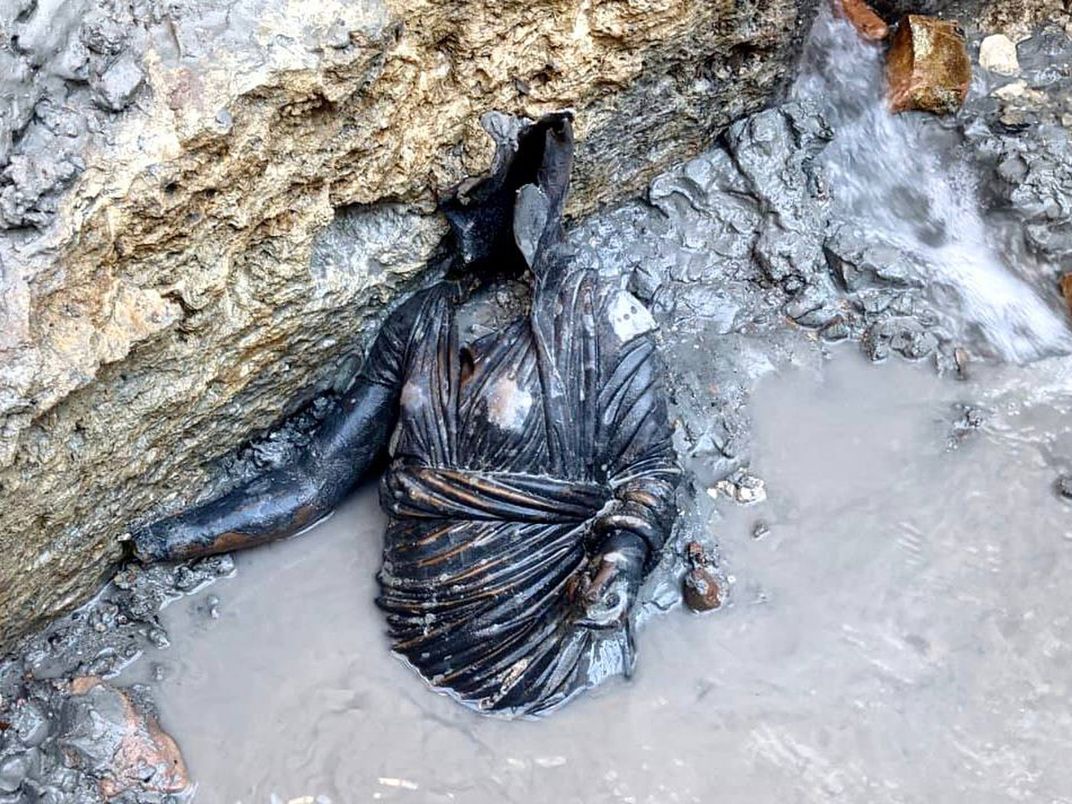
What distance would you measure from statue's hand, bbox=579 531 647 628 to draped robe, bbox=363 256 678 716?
8cm

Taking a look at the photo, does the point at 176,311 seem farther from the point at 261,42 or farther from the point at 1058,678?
the point at 1058,678

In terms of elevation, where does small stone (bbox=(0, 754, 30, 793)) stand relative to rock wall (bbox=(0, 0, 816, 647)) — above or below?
below

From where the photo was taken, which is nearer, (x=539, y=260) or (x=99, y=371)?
(x=99, y=371)

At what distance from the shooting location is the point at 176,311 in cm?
298

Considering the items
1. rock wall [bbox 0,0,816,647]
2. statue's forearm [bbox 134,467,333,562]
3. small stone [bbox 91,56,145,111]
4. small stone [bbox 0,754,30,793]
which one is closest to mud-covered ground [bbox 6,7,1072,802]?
small stone [bbox 0,754,30,793]

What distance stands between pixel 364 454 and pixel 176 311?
79 cm

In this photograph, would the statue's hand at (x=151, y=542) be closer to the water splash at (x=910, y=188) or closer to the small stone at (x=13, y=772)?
the small stone at (x=13, y=772)

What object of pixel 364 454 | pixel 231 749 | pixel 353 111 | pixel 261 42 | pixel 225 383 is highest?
pixel 261 42

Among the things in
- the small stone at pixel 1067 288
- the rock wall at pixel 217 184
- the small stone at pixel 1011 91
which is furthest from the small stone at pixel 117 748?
the small stone at pixel 1011 91

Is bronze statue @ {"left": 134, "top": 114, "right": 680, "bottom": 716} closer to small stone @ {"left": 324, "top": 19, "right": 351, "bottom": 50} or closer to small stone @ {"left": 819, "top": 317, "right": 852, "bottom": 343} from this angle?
small stone @ {"left": 324, "top": 19, "right": 351, "bottom": 50}

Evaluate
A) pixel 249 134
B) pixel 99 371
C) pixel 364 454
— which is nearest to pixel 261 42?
pixel 249 134

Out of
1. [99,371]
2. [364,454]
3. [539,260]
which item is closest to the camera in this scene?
[99,371]

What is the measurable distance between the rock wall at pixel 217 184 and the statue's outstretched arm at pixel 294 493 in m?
0.10

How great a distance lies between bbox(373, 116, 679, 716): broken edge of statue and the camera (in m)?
3.34
